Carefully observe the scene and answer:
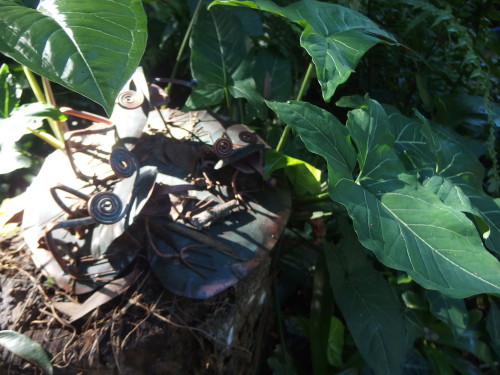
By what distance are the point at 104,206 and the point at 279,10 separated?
555 millimetres

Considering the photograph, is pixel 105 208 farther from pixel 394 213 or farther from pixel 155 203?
pixel 394 213

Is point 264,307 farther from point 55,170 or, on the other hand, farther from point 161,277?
point 55,170

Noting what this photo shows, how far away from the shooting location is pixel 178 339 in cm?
92

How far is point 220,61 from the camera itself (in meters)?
1.28

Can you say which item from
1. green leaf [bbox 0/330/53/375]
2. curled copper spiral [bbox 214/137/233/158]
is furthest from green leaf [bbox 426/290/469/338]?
green leaf [bbox 0/330/53/375]

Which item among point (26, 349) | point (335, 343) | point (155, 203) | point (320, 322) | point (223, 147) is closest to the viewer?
point (26, 349)

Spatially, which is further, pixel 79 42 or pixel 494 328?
pixel 494 328

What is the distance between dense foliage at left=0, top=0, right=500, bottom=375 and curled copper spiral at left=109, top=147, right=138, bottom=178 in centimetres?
19

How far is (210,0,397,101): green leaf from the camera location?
0.85 meters

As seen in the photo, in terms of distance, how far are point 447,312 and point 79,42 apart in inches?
45.9

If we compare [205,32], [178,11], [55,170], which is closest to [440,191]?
[205,32]

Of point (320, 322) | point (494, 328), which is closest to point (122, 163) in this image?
point (320, 322)

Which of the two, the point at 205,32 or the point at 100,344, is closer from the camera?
→ the point at 100,344

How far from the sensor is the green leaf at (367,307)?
42.3 inches
